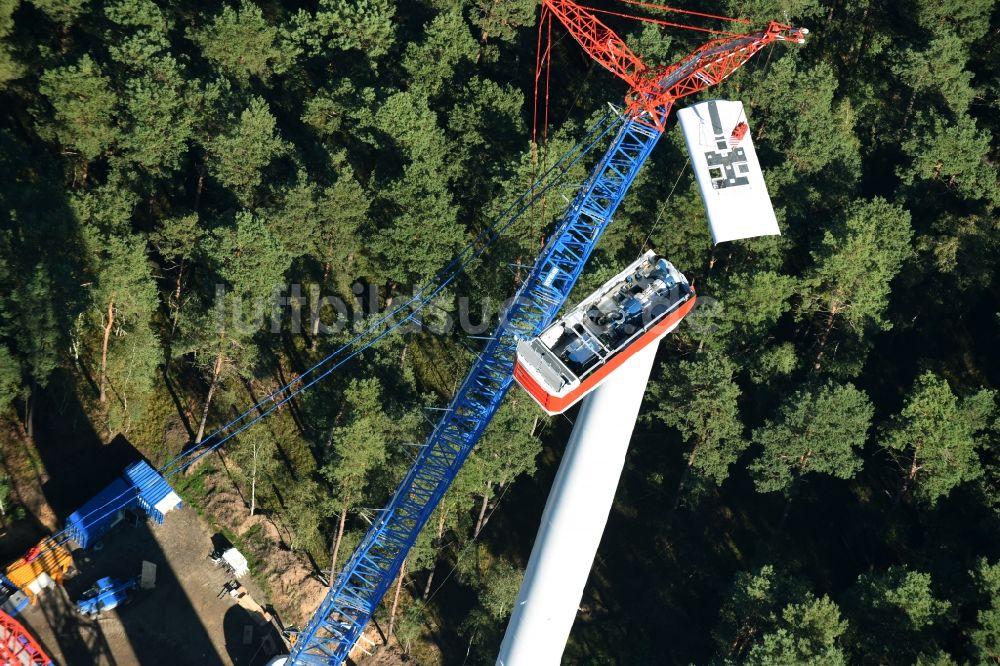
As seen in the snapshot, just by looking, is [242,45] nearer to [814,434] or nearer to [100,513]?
[100,513]

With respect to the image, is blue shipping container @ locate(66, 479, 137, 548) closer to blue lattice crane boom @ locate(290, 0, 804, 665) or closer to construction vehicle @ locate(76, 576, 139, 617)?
construction vehicle @ locate(76, 576, 139, 617)

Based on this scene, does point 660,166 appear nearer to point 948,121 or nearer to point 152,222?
point 948,121

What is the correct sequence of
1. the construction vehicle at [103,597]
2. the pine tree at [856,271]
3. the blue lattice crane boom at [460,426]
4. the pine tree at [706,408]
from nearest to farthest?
the blue lattice crane boom at [460,426] → the construction vehicle at [103,597] → the pine tree at [706,408] → the pine tree at [856,271]

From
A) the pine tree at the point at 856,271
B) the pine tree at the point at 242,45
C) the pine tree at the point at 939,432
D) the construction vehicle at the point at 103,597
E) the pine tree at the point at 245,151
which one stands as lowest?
the pine tree at the point at 939,432

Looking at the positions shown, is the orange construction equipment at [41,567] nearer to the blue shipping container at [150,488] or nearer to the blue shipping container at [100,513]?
the blue shipping container at [100,513]

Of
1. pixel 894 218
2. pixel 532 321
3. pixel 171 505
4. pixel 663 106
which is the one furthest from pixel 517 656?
pixel 894 218

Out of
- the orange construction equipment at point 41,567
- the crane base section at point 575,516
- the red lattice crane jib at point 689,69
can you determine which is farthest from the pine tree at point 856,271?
the orange construction equipment at point 41,567

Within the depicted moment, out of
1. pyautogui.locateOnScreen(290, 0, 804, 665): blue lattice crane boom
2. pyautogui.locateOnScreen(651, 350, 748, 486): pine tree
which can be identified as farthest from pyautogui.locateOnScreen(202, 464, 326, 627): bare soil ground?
pyautogui.locateOnScreen(651, 350, 748, 486): pine tree

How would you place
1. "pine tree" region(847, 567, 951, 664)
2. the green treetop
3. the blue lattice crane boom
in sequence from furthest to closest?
1. the green treetop
2. the blue lattice crane boom
3. "pine tree" region(847, 567, 951, 664)

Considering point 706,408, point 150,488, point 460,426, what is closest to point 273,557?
point 150,488
